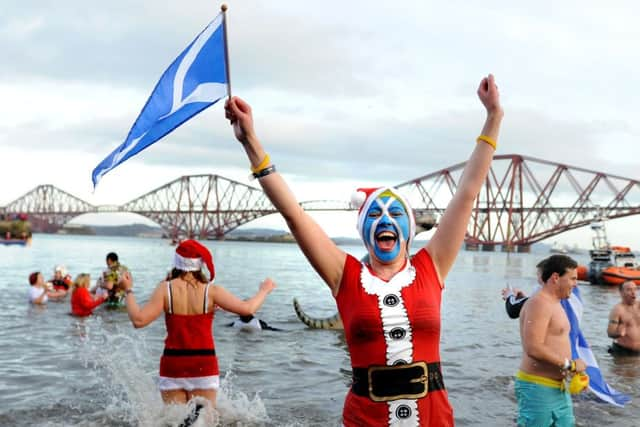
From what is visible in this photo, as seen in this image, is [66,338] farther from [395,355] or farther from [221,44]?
[395,355]

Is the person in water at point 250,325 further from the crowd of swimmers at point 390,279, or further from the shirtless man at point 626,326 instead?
the crowd of swimmers at point 390,279

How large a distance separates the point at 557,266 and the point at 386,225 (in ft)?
8.19

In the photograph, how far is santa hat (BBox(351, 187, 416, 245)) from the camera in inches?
108

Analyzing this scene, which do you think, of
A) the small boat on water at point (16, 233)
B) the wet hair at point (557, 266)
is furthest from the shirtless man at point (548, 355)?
the small boat on water at point (16, 233)

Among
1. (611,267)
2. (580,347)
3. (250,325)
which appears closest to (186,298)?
(580,347)

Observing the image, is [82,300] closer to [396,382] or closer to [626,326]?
[626,326]

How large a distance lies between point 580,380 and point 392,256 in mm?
2400

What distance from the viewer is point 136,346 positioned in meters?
11.0

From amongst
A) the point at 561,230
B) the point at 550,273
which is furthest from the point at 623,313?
the point at 561,230

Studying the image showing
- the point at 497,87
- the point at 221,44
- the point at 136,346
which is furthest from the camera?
the point at 136,346

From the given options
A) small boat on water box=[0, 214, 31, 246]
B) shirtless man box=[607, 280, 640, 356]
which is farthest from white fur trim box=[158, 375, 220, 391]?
small boat on water box=[0, 214, 31, 246]

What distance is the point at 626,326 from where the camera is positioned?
961 centimetres

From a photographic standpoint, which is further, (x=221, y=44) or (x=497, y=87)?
(x=221, y=44)

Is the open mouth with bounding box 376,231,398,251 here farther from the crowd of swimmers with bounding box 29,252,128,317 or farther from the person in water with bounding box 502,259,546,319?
the crowd of swimmers with bounding box 29,252,128,317
